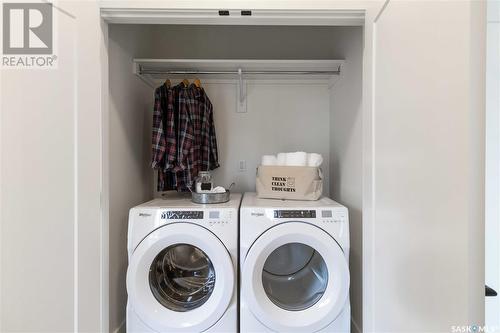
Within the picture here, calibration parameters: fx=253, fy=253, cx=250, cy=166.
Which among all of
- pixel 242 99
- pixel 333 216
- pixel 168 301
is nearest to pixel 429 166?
pixel 333 216

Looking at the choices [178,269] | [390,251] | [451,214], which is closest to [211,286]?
[178,269]

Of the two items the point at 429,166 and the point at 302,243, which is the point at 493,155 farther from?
the point at 302,243

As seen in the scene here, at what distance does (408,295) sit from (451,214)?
31 cm

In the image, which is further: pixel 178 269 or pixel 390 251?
pixel 178 269

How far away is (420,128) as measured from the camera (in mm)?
646

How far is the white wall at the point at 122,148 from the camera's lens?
1.43 meters

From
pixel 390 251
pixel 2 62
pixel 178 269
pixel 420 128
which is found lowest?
pixel 178 269

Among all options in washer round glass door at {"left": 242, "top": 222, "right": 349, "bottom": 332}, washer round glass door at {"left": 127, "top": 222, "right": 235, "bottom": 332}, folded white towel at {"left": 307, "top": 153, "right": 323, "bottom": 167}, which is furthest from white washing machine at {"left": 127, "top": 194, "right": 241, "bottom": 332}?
folded white towel at {"left": 307, "top": 153, "right": 323, "bottom": 167}

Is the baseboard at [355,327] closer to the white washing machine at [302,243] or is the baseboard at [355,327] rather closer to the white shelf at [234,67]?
the white washing machine at [302,243]

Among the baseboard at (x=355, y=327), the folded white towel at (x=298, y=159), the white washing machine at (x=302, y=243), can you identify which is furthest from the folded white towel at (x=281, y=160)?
the baseboard at (x=355, y=327)

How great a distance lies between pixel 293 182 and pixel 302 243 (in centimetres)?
39

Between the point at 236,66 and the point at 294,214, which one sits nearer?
the point at 294,214

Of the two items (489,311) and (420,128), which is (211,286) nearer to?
(489,311)

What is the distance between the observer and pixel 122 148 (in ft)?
5.19
